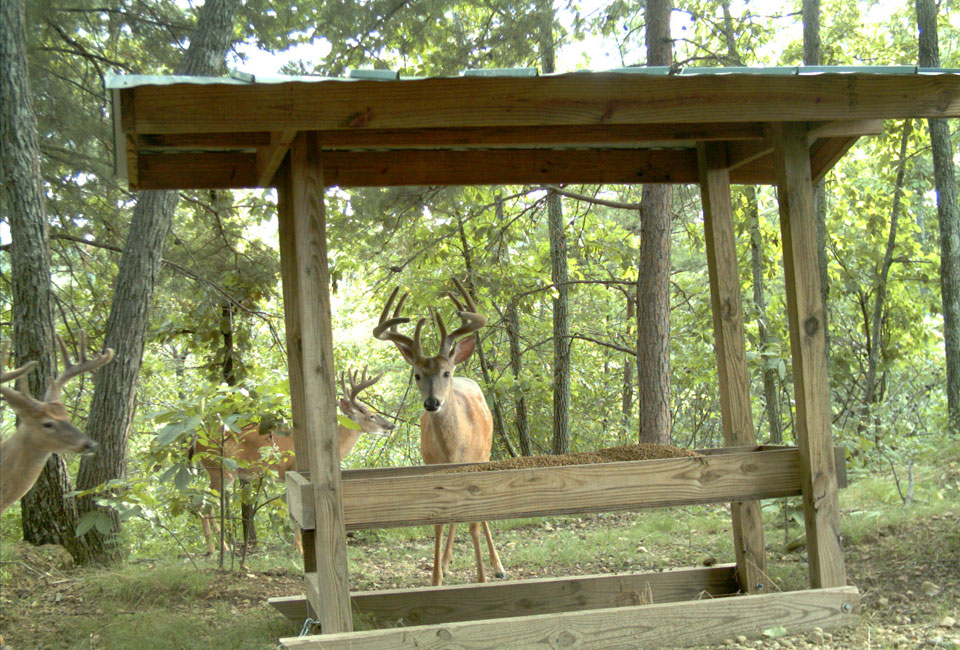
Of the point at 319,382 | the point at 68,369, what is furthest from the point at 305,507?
the point at 68,369

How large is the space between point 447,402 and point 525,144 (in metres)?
2.57

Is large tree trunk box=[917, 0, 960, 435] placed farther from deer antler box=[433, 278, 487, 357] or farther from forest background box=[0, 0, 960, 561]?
deer antler box=[433, 278, 487, 357]

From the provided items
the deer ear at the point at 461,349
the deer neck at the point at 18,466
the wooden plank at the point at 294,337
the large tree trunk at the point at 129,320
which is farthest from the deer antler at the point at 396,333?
the deer neck at the point at 18,466

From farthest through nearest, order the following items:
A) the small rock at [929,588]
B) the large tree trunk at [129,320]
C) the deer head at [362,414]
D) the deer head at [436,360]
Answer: the deer head at [362,414] < the large tree trunk at [129,320] < the deer head at [436,360] < the small rock at [929,588]

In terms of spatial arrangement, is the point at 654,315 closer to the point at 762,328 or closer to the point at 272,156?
the point at 762,328

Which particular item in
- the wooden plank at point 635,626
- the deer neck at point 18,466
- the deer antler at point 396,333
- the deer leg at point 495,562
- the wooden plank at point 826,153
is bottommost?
the deer leg at point 495,562

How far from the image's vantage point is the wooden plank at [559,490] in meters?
4.09

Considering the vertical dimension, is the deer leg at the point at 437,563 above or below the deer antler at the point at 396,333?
below

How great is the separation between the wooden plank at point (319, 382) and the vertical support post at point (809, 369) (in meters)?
2.25

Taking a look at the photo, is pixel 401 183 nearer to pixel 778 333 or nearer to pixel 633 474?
pixel 633 474

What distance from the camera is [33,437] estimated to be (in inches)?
239

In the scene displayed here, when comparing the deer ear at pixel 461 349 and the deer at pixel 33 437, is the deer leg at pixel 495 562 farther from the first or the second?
the deer at pixel 33 437

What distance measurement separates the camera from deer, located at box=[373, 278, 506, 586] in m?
6.25

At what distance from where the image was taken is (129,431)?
727 centimetres
